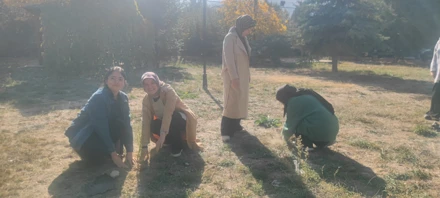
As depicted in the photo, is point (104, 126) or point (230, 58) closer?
point (104, 126)

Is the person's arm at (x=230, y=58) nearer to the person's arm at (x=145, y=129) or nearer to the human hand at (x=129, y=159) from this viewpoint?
the person's arm at (x=145, y=129)

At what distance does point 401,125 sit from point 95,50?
8760 millimetres

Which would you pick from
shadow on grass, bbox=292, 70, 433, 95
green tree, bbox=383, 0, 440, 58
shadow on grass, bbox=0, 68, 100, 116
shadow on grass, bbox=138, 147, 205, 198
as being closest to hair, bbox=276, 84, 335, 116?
shadow on grass, bbox=138, 147, 205, 198

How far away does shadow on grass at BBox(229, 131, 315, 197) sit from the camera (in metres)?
3.23

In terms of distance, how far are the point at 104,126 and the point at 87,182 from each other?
0.53 meters

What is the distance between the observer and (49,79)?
10336 mm

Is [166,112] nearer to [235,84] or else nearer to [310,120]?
[235,84]

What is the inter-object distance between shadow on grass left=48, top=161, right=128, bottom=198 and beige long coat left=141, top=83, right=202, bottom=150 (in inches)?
19.0

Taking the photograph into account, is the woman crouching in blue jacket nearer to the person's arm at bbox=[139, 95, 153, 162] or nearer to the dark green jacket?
the person's arm at bbox=[139, 95, 153, 162]

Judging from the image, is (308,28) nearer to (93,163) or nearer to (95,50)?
(95,50)

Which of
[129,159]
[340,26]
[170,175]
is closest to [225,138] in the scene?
[170,175]

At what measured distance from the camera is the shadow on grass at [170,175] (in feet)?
10.6

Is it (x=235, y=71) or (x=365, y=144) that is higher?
(x=235, y=71)

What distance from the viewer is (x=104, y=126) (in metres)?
3.51
